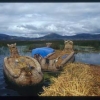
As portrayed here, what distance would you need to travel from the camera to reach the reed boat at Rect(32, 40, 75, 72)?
16.0 ft

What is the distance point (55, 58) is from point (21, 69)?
47cm

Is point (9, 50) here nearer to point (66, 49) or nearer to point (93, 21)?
point (66, 49)

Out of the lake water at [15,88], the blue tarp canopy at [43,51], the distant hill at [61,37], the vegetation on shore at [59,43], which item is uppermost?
the distant hill at [61,37]

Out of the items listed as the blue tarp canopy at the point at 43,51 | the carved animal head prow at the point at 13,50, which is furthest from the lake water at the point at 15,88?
the blue tarp canopy at the point at 43,51

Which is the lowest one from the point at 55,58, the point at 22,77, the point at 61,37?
the point at 22,77

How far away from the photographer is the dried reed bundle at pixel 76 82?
475 cm

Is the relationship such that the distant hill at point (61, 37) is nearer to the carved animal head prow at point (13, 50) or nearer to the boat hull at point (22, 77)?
the carved animal head prow at point (13, 50)

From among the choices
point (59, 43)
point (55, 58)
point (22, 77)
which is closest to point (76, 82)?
point (55, 58)

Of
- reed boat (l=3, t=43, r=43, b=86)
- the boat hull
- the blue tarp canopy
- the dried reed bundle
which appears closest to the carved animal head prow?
reed boat (l=3, t=43, r=43, b=86)

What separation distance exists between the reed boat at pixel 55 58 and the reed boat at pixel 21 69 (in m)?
0.08

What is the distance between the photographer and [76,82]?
479 centimetres

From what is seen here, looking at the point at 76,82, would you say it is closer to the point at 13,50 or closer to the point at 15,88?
the point at 15,88

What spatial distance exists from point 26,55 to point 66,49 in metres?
0.53

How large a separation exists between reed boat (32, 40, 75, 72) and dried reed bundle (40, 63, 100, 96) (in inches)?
3.4
